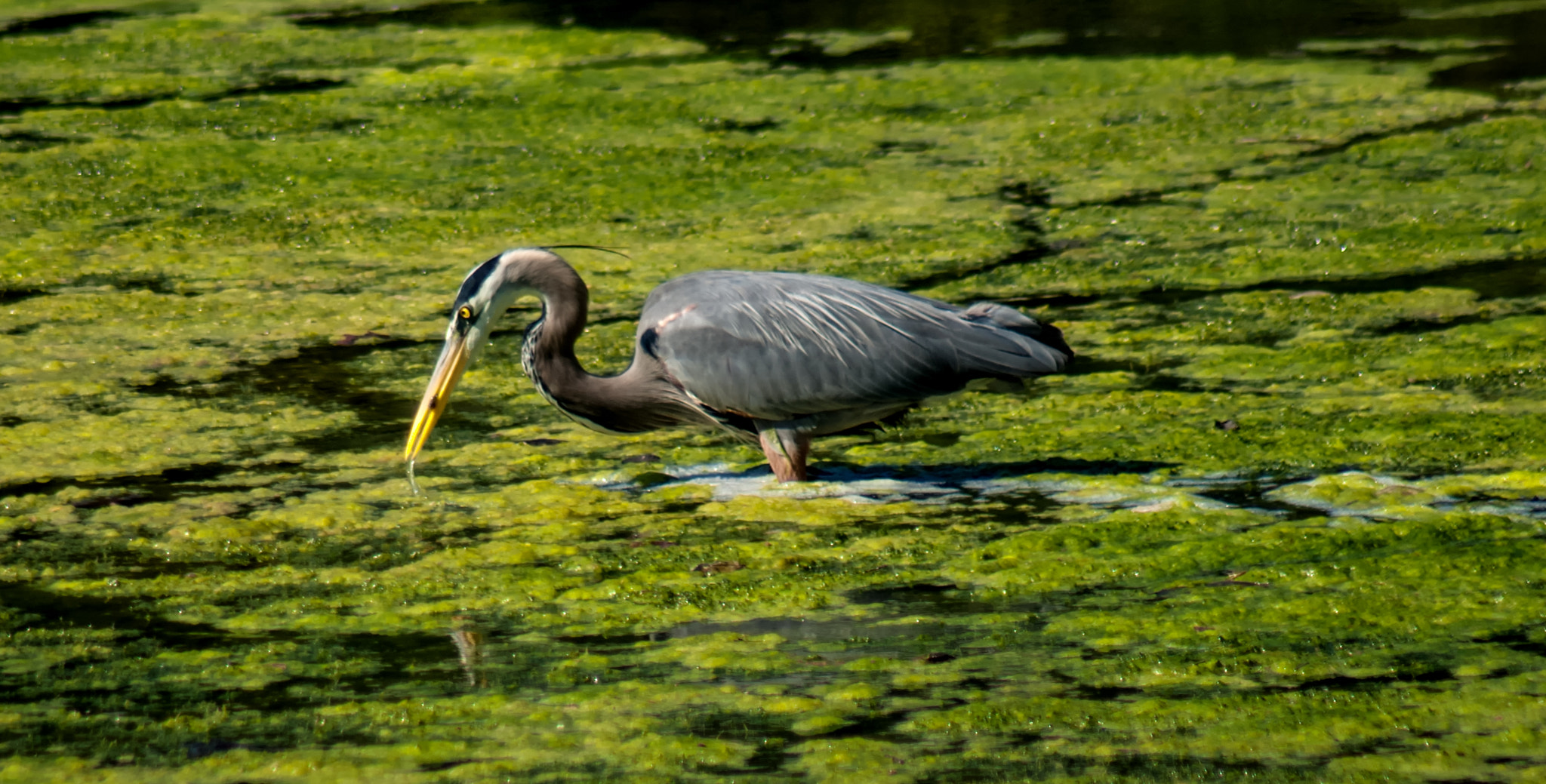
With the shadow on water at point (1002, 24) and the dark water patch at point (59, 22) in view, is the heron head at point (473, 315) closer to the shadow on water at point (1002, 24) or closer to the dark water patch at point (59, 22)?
the shadow on water at point (1002, 24)

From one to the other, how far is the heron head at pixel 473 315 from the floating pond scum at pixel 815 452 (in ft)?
0.53

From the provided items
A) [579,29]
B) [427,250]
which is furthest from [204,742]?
[579,29]

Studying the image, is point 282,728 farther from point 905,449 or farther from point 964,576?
point 905,449

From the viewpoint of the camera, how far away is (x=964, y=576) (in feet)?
12.4

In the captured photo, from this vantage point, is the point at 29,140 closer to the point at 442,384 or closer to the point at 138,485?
the point at 138,485

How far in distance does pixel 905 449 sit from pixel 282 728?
223cm

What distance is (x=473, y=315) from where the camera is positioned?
468 centimetres

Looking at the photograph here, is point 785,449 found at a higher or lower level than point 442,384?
lower

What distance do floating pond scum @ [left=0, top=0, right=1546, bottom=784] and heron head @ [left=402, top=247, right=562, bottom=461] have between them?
16cm

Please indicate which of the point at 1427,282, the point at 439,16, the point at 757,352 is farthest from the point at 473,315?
the point at 439,16

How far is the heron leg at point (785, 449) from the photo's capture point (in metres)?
4.54

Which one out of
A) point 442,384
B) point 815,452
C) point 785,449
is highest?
point 442,384

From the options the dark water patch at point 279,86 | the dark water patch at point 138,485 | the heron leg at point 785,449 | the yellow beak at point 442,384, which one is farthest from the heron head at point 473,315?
the dark water patch at point 279,86

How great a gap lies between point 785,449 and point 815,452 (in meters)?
0.48
